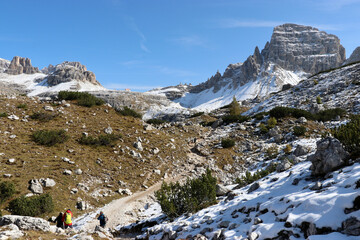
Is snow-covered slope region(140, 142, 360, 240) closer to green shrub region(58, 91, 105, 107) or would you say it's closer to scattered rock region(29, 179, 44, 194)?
scattered rock region(29, 179, 44, 194)

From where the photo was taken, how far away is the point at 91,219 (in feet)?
52.8

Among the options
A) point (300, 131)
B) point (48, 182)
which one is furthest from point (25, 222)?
point (300, 131)

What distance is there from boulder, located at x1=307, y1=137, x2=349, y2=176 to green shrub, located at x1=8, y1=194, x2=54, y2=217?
56.1ft

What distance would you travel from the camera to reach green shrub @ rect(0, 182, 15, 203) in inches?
595

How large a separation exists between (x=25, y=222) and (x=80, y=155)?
38.7ft

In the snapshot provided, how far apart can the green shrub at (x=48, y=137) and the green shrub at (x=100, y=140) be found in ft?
6.08

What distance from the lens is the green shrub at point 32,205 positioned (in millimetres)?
14586

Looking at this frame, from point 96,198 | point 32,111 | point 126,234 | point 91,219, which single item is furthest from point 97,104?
point 126,234

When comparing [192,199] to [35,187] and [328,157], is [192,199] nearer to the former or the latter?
[328,157]

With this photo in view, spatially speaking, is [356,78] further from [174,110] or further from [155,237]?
[174,110]

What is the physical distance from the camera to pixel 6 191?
15250mm

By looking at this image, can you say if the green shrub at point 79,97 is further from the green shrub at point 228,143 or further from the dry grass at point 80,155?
the green shrub at point 228,143

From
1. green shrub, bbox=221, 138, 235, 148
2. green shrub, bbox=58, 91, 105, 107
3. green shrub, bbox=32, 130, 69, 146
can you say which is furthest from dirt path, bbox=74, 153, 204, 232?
green shrub, bbox=58, 91, 105, 107

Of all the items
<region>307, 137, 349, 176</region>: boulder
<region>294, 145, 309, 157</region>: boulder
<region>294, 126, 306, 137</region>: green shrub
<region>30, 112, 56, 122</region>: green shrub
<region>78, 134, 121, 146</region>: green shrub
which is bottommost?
<region>294, 145, 309, 157</region>: boulder
